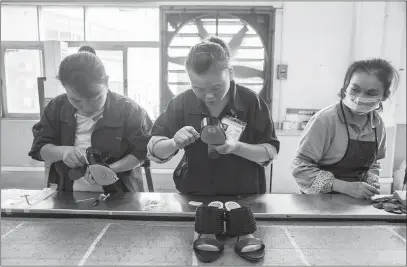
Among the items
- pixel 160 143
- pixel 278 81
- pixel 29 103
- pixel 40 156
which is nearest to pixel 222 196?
pixel 160 143

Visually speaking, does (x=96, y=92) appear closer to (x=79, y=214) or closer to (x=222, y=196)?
(x=79, y=214)

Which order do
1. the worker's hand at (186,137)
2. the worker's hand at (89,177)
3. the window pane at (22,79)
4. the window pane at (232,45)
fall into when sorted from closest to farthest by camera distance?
the worker's hand at (186,137) < the worker's hand at (89,177) < the window pane at (232,45) < the window pane at (22,79)

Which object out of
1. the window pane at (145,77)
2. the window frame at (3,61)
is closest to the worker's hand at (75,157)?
the window pane at (145,77)

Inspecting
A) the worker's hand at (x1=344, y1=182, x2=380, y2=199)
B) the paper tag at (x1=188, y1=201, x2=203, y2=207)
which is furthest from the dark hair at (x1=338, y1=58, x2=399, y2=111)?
the paper tag at (x1=188, y1=201, x2=203, y2=207)

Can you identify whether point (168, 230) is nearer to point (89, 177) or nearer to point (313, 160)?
point (89, 177)

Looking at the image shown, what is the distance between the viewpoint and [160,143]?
1.39 metres

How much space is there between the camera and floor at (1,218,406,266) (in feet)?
2.99

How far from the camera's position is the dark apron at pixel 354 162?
61.4 inches

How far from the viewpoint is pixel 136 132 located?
158 cm

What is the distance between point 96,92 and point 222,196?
738 millimetres

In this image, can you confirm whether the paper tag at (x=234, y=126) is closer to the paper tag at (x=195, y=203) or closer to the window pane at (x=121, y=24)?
the paper tag at (x=195, y=203)

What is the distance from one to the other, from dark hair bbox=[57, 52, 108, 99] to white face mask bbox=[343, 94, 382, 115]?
47.6 inches

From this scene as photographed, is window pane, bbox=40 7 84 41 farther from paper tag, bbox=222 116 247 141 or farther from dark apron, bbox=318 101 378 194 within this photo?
dark apron, bbox=318 101 378 194

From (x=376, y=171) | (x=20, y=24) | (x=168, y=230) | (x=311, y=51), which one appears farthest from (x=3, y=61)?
(x=376, y=171)
